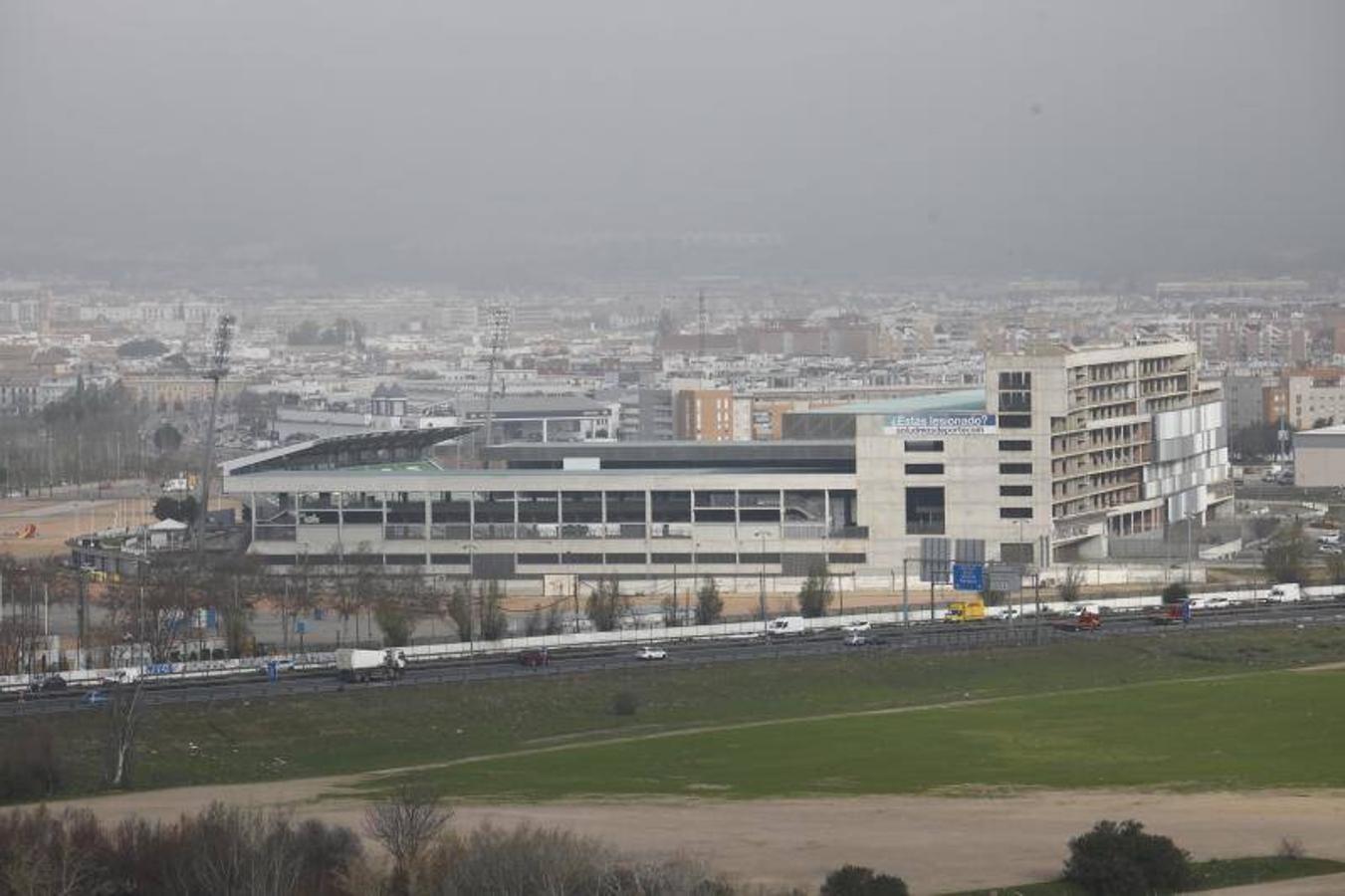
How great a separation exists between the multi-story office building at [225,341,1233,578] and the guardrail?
2.97 metres

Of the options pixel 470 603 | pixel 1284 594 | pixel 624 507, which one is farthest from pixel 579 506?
pixel 1284 594

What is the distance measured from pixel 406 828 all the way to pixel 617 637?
46.4 feet

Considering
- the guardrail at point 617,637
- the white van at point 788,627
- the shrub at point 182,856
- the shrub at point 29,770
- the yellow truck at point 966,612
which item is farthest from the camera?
the yellow truck at point 966,612

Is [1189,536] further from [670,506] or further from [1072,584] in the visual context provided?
[670,506]

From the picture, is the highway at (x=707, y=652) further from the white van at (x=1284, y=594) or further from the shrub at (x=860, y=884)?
the shrub at (x=860, y=884)

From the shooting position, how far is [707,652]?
29.5 m

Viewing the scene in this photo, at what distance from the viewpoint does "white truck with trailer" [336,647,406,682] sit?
89.0 feet

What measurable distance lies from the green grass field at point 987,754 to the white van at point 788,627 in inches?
214

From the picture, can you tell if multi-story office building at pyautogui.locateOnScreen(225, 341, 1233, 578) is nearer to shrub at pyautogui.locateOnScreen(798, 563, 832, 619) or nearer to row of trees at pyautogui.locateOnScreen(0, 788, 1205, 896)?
shrub at pyautogui.locateOnScreen(798, 563, 832, 619)

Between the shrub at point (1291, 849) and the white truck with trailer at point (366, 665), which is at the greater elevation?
the white truck with trailer at point (366, 665)

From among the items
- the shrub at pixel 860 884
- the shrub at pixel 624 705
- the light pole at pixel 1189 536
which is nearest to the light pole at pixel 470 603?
the shrub at pixel 624 705

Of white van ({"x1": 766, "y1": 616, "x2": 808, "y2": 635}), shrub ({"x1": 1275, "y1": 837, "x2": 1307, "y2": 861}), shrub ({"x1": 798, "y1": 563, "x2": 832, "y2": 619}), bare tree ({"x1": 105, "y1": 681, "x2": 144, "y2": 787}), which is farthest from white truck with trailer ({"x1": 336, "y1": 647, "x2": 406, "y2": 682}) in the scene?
shrub ({"x1": 1275, "y1": 837, "x2": 1307, "y2": 861})

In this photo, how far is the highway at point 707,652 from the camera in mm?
25750

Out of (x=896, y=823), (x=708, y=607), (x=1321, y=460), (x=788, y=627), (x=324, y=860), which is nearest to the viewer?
(x=324, y=860)
